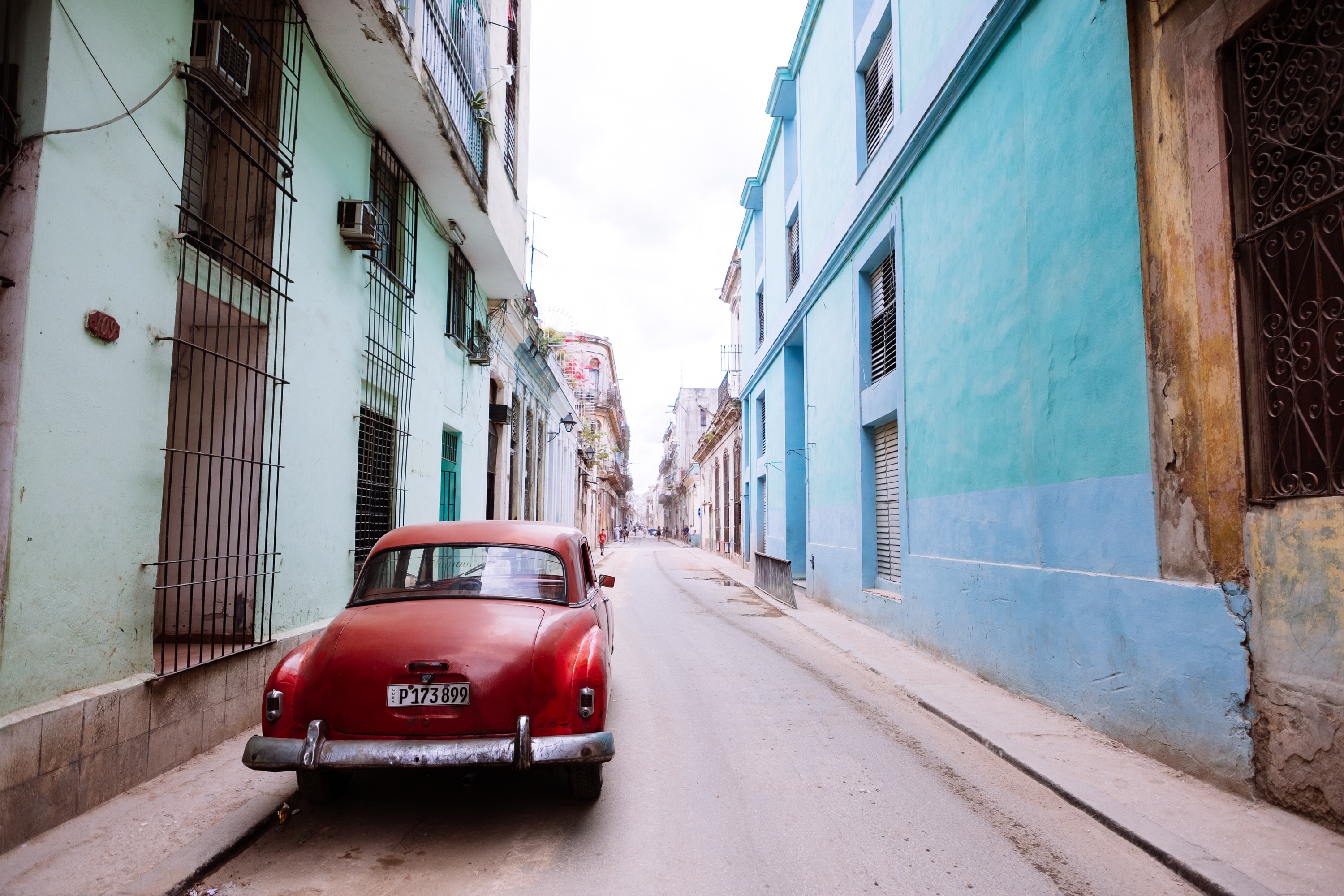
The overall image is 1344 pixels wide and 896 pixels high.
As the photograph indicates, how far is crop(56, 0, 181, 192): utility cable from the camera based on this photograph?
13.3ft

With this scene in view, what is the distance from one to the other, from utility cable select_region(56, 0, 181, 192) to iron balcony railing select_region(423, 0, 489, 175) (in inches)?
158

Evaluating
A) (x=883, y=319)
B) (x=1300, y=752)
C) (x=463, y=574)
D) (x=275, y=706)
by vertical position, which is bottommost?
(x=1300, y=752)

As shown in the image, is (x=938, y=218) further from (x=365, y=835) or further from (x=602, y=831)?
(x=365, y=835)

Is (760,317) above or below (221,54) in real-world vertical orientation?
above

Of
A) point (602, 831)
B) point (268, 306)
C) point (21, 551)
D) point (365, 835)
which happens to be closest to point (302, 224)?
point (268, 306)

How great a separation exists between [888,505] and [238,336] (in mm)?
9081

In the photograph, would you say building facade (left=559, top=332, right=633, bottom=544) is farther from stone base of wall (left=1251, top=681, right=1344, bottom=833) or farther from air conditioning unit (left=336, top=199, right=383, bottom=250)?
stone base of wall (left=1251, top=681, right=1344, bottom=833)

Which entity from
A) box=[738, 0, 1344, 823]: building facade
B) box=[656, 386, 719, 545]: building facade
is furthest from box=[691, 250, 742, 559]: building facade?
box=[738, 0, 1344, 823]: building facade

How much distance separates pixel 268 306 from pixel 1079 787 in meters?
6.89

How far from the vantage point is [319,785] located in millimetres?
4152

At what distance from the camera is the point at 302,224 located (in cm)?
691

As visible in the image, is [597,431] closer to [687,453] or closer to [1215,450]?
[687,453]

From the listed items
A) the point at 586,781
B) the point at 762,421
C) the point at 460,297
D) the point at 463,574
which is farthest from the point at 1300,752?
the point at 762,421

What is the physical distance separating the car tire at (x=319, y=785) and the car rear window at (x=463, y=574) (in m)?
1.01
